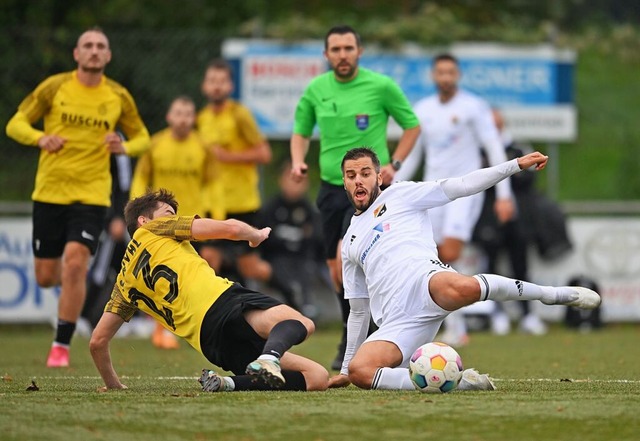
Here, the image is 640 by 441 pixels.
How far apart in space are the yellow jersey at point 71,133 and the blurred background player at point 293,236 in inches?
203

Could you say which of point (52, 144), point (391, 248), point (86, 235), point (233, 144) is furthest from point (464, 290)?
point (233, 144)

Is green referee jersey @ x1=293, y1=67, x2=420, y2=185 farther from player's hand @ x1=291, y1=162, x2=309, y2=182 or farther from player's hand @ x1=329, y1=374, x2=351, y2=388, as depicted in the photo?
player's hand @ x1=329, y1=374, x2=351, y2=388

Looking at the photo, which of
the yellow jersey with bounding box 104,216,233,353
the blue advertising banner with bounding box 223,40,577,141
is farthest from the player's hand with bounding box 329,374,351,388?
the blue advertising banner with bounding box 223,40,577,141

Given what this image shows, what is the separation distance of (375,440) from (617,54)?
50.8 ft

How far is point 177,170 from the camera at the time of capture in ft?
42.5

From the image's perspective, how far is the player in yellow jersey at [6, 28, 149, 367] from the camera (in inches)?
400

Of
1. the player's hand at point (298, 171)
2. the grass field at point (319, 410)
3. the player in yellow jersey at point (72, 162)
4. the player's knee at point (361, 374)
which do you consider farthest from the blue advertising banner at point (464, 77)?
the player's knee at point (361, 374)

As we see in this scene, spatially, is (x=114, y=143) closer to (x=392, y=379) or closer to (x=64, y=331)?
(x=64, y=331)

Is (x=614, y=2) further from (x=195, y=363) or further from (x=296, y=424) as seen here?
(x=296, y=424)

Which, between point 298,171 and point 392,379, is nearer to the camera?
point 392,379

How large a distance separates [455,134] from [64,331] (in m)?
4.66

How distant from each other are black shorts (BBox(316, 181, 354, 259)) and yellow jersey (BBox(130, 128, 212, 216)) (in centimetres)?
317

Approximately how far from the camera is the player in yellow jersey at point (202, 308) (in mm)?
7152

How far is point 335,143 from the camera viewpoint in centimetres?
988
